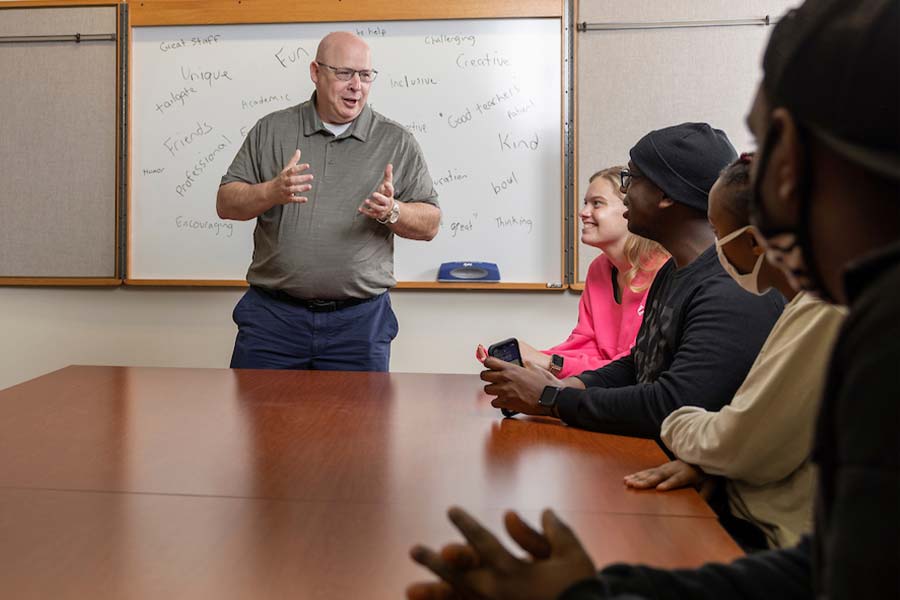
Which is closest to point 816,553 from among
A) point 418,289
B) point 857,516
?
point 857,516

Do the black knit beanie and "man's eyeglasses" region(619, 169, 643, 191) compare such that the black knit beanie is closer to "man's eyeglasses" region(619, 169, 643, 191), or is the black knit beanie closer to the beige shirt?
"man's eyeglasses" region(619, 169, 643, 191)

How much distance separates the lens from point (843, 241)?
50cm

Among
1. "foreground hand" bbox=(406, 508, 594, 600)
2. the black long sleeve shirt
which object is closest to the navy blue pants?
the black long sleeve shirt

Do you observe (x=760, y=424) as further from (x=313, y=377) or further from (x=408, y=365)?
(x=408, y=365)

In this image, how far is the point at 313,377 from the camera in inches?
92.2

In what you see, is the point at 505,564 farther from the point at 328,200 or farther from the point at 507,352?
the point at 328,200

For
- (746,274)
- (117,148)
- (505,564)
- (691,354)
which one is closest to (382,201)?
(691,354)

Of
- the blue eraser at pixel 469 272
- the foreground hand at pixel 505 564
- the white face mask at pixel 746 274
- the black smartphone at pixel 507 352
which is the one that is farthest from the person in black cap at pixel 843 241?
the blue eraser at pixel 469 272

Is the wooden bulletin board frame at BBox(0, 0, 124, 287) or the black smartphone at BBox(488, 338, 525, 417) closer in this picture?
the black smartphone at BBox(488, 338, 525, 417)

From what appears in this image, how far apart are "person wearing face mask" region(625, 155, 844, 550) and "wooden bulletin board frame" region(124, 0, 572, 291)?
220cm

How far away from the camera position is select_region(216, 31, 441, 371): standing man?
2.69m

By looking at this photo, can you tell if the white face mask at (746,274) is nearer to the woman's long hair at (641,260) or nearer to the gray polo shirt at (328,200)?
the woman's long hair at (641,260)

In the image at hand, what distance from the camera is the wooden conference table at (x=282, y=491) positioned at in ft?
→ 3.05

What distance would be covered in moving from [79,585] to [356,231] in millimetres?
1995
